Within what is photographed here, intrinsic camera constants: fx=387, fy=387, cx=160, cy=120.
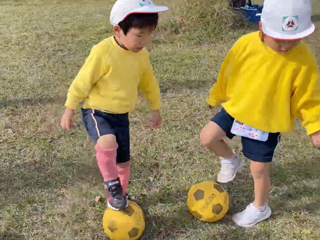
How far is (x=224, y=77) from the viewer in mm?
2643

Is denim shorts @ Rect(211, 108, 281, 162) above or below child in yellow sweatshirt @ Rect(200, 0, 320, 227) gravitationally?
below

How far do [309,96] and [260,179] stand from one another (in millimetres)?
667

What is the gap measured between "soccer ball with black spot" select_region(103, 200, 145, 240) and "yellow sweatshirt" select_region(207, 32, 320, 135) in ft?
3.12

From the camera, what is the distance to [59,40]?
6445 millimetres

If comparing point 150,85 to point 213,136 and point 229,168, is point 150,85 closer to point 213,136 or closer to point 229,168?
point 213,136

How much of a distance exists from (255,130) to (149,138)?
1534mm

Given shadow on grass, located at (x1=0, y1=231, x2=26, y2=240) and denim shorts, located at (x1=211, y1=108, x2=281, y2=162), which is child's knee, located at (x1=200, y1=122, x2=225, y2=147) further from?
shadow on grass, located at (x1=0, y1=231, x2=26, y2=240)

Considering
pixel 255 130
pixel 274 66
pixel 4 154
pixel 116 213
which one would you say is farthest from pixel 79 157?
pixel 274 66

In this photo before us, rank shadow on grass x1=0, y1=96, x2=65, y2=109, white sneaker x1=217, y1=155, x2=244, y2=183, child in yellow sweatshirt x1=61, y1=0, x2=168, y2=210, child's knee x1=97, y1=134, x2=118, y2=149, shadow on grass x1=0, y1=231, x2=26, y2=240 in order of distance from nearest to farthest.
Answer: child in yellow sweatshirt x1=61, y1=0, x2=168, y2=210 → child's knee x1=97, y1=134, x2=118, y2=149 → shadow on grass x1=0, y1=231, x2=26, y2=240 → white sneaker x1=217, y1=155, x2=244, y2=183 → shadow on grass x1=0, y1=96, x2=65, y2=109

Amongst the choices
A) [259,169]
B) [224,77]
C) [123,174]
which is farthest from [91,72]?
[259,169]

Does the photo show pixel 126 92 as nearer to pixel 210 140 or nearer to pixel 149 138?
pixel 210 140

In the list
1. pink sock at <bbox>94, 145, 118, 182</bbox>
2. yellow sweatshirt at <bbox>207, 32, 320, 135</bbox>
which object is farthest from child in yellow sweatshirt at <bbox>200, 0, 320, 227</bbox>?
pink sock at <bbox>94, 145, 118, 182</bbox>

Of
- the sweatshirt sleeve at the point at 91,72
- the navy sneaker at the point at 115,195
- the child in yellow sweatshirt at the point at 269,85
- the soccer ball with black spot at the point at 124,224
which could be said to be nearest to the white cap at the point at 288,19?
the child in yellow sweatshirt at the point at 269,85

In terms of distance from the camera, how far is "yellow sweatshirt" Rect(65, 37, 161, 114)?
7.52ft
